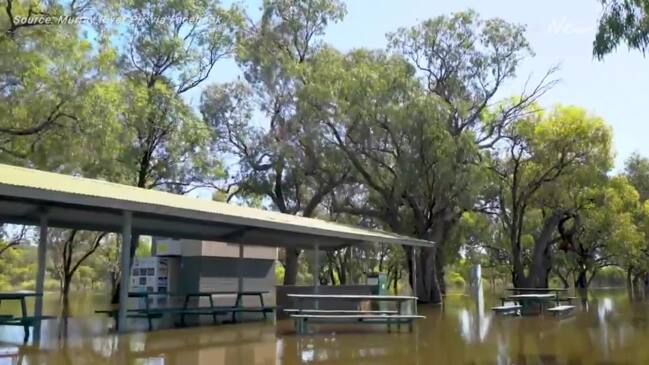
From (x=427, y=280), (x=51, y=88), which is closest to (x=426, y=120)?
(x=427, y=280)

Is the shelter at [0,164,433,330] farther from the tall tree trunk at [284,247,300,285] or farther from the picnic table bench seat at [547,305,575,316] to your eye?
the tall tree trunk at [284,247,300,285]

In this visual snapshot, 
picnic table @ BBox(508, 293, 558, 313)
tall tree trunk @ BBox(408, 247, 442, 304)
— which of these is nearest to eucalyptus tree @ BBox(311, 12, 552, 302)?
tall tree trunk @ BBox(408, 247, 442, 304)

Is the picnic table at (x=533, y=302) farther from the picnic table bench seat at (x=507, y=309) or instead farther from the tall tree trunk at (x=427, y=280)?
the tall tree trunk at (x=427, y=280)

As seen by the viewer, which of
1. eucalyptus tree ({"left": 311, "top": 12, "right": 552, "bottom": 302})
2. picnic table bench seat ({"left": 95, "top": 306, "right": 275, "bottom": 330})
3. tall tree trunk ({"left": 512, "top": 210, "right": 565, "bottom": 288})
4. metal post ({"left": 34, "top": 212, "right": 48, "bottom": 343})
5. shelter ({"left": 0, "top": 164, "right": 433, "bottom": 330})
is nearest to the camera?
shelter ({"left": 0, "top": 164, "right": 433, "bottom": 330})

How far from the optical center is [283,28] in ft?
92.5

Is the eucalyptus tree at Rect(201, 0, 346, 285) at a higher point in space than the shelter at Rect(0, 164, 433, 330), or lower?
higher

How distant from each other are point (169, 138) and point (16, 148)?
20.8ft

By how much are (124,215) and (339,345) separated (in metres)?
4.64

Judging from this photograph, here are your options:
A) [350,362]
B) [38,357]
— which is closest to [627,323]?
[350,362]

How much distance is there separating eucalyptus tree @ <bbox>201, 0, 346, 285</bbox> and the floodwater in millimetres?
14053

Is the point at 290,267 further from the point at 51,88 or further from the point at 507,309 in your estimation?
the point at 51,88

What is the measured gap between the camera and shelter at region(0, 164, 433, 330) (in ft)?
31.0

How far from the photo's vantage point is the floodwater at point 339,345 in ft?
26.5

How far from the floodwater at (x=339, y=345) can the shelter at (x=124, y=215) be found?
146 cm
